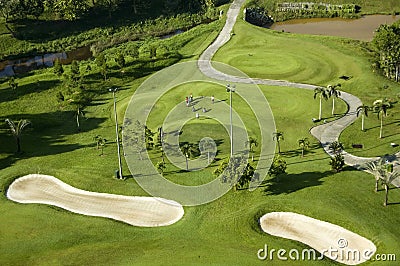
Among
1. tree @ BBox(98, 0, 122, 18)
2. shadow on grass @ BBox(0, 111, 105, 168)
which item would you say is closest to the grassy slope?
shadow on grass @ BBox(0, 111, 105, 168)

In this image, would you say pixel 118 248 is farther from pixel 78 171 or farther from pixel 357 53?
pixel 357 53

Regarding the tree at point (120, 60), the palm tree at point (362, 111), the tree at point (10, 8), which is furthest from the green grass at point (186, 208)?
the tree at point (10, 8)

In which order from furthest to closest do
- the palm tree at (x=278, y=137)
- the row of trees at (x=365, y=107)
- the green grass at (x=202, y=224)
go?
the row of trees at (x=365, y=107) → the palm tree at (x=278, y=137) → the green grass at (x=202, y=224)

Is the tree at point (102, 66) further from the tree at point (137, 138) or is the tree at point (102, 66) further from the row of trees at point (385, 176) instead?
the row of trees at point (385, 176)

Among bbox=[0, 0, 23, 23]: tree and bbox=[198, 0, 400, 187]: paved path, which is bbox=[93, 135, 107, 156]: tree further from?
bbox=[0, 0, 23, 23]: tree

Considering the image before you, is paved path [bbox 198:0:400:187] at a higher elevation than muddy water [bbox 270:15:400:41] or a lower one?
lower

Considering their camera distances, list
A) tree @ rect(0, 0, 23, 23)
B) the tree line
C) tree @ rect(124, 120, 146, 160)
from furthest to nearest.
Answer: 1. the tree line
2. tree @ rect(0, 0, 23, 23)
3. tree @ rect(124, 120, 146, 160)
